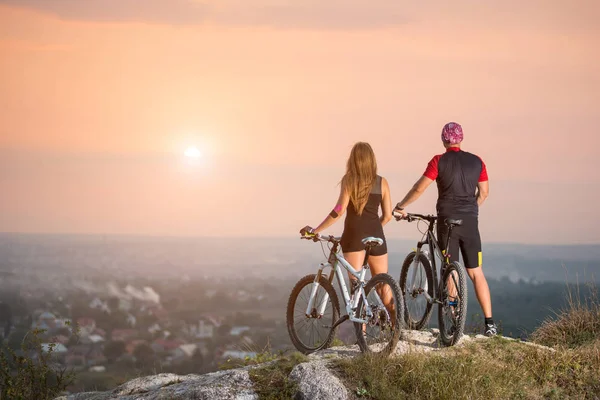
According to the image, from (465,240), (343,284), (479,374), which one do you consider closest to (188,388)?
(343,284)

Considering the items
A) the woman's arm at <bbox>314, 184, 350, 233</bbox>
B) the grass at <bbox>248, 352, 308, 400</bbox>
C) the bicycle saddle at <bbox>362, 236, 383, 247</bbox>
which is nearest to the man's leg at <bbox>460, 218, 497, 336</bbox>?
the bicycle saddle at <bbox>362, 236, 383, 247</bbox>

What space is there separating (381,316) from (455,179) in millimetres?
2580

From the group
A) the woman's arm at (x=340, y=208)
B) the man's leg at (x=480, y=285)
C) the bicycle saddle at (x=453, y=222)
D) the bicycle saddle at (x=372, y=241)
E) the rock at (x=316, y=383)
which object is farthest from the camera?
the man's leg at (x=480, y=285)

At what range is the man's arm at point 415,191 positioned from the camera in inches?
422

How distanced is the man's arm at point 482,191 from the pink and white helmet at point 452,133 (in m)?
0.79

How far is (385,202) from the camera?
33.2 feet

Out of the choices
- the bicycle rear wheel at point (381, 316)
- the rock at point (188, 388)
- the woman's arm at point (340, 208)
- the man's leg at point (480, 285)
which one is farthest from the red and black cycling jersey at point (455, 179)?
the rock at point (188, 388)

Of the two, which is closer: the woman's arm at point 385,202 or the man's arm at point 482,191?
the woman's arm at point 385,202

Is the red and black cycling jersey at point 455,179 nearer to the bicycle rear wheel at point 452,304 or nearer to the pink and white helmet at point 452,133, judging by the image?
the pink and white helmet at point 452,133

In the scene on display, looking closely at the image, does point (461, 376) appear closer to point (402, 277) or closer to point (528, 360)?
point (528, 360)

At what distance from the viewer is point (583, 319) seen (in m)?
13.6

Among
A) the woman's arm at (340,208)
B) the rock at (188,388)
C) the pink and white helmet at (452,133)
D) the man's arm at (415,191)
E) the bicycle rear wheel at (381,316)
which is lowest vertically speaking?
the rock at (188,388)

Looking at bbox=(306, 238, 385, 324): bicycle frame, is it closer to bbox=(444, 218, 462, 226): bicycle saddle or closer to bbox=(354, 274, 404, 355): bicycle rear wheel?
bbox=(354, 274, 404, 355): bicycle rear wheel

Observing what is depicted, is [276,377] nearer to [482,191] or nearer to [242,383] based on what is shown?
[242,383]
